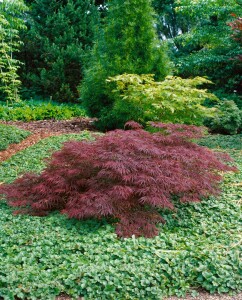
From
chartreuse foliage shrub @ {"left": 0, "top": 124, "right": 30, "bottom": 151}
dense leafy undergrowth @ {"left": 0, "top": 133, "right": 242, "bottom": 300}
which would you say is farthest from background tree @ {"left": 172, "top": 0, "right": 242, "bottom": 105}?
dense leafy undergrowth @ {"left": 0, "top": 133, "right": 242, "bottom": 300}

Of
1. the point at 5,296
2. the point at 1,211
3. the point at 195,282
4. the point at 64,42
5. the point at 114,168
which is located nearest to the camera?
the point at 5,296

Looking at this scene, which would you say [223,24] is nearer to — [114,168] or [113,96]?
[113,96]

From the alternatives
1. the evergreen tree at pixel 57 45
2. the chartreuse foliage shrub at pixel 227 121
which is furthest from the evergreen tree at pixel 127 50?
the evergreen tree at pixel 57 45

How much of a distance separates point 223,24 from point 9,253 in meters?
10.3

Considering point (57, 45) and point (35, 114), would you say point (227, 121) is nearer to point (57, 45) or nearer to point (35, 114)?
point (35, 114)

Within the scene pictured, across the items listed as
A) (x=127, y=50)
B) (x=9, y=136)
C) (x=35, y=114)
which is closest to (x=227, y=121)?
(x=127, y=50)

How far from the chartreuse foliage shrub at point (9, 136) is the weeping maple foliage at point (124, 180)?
2886mm

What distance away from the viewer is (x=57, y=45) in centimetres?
1378

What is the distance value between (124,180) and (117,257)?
714 millimetres

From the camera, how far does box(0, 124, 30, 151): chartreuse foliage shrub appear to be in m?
7.23

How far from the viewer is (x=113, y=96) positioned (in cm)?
807

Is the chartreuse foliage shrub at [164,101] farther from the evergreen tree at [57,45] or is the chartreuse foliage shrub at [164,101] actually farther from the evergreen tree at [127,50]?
the evergreen tree at [57,45]

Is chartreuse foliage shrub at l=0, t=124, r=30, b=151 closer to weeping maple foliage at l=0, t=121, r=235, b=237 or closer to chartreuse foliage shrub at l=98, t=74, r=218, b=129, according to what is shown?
chartreuse foliage shrub at l=98, t=74, r=218, b=129

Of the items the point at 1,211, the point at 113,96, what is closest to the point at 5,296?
the point at 1,211
